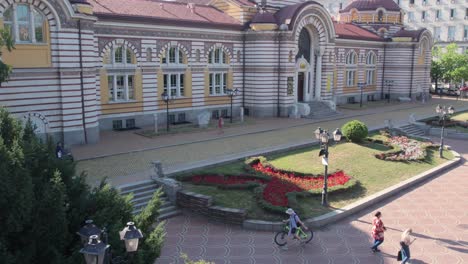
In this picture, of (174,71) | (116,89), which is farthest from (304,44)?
(116,89)

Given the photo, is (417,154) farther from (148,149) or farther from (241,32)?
(241,32)

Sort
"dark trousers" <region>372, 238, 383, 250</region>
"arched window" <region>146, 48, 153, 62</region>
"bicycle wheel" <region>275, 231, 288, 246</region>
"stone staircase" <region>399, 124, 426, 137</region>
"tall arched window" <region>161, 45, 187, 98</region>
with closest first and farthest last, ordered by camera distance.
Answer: "dark trousers" <region>372, 238, 383, 250</region>
"bicycle wheel" <region>275, 231, 288, 246</region>
"arched window" <region>146, 48, 153, 62</region>
"tall arched window" <region>161, 45, 187, 98</region>
"stone staircase" <region>399, 124, 426, 137</region>

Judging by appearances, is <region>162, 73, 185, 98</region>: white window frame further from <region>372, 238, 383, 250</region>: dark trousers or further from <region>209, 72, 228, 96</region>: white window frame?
<region>372, 238, 383, 250</region>: dark trousers

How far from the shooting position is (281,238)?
1591 cm

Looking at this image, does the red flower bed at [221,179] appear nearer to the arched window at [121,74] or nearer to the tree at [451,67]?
the arched window at [121,74]

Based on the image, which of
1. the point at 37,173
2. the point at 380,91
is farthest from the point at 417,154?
the point at 380,91

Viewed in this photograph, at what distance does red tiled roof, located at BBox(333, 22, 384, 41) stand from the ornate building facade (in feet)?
1.32

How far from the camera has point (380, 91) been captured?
5897 cm

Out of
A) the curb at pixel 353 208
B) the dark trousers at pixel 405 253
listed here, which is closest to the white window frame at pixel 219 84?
the curb at pixel 353 208

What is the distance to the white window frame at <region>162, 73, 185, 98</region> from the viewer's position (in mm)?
35219

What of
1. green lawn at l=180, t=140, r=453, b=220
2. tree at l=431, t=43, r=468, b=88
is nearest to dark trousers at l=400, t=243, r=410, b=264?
green lawn at l=180, t=140, r=453, b=220

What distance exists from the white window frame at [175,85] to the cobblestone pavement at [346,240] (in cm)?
1836

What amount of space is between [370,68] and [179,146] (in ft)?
120

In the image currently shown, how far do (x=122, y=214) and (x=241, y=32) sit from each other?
31572 millimetres
